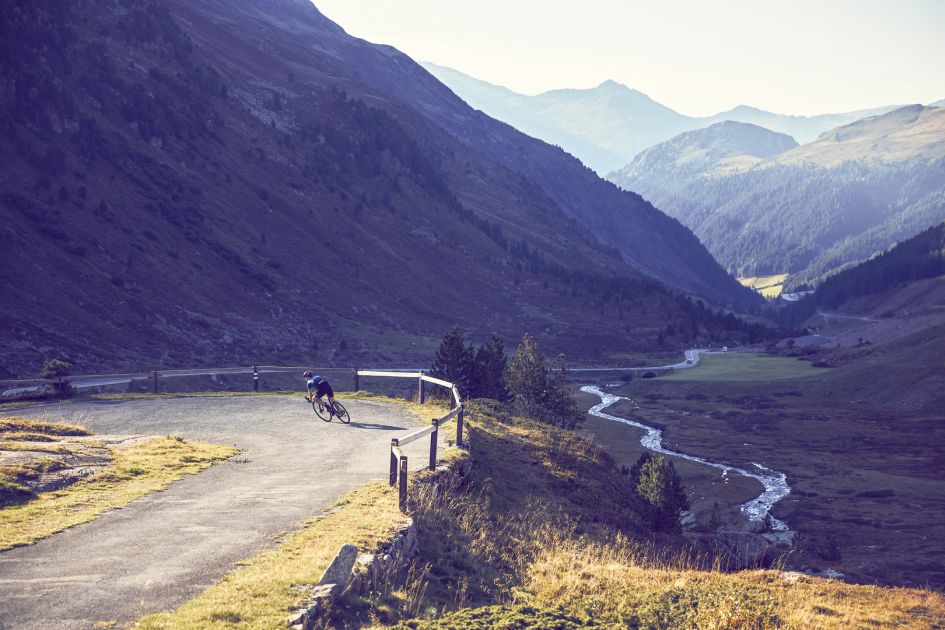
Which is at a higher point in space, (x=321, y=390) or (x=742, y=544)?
(x=321, y=390)

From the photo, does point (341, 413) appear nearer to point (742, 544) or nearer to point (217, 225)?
point (742, 544)

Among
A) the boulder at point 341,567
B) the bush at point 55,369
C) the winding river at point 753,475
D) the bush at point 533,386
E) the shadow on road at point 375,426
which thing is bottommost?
the winding river at point 753,475

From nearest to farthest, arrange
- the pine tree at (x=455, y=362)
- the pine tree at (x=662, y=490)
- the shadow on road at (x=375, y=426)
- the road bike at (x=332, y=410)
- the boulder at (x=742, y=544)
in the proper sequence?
the shadow on road at (x=375, y=426)
the road bike at (x=332, y=410)
the boulder at (x=742, y=544)
the pine tree at (x=662, y=490)
the pine tree at (x=455, y=362)

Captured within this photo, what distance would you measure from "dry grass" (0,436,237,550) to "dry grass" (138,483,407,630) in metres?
4.87

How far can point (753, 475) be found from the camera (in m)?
80.8

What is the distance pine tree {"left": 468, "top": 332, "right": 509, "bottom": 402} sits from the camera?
4844 cm

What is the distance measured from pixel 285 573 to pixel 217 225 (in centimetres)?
11462

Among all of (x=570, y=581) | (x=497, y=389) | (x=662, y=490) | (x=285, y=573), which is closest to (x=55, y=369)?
(x=497, y=389)

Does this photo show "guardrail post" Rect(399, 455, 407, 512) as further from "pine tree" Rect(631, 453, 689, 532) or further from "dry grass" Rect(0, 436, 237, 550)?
"pine tree" Rect(631, 453, 689, 532)

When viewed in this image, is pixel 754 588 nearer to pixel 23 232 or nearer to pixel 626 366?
pixel 23 232

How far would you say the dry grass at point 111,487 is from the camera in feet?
51.7

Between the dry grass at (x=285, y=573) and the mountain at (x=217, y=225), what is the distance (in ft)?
183

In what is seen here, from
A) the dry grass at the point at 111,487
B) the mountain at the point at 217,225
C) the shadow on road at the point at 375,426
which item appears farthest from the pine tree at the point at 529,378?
the mountain at the point at 217,225

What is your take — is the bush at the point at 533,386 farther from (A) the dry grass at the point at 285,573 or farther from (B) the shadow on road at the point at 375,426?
(A) the dry grass at the point at 285,573
